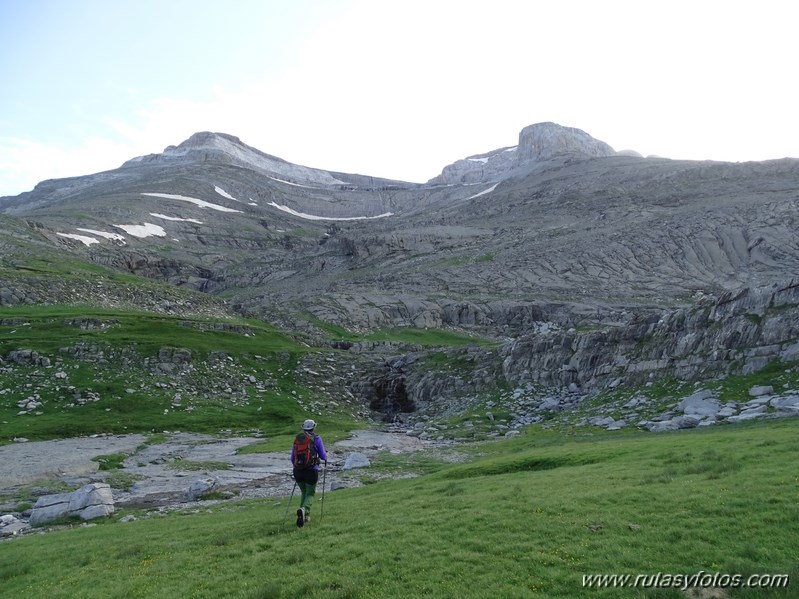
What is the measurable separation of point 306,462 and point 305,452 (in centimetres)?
35

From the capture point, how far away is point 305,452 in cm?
1898

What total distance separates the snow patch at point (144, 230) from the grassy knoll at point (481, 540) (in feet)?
589

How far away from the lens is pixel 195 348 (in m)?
66.9

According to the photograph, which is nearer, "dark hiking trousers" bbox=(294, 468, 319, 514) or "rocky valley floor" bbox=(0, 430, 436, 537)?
"dark hiking trousers" bbox=(294, 468, 319, 514)

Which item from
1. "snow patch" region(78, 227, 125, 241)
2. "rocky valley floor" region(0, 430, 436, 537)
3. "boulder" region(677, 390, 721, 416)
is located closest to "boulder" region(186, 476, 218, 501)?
"rocky valley floor" region(0, 430, 436, 537)

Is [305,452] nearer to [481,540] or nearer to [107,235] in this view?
[481,540]

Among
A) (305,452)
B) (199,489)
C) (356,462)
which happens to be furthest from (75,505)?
(356,462)

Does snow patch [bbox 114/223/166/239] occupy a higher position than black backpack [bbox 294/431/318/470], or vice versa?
snow patch [bbox 114/223/166/239]

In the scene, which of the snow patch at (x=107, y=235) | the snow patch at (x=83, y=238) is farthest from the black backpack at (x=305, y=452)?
the snow patch at (x=107, y=235)

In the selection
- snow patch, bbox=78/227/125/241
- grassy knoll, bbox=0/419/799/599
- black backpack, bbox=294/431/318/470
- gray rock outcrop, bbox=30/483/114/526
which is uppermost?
snow patch, bbox=78/227/125/241

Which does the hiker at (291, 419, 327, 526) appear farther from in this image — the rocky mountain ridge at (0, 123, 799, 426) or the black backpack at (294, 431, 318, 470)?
the rocky mountain ridge at (0, 123, 799, 426)

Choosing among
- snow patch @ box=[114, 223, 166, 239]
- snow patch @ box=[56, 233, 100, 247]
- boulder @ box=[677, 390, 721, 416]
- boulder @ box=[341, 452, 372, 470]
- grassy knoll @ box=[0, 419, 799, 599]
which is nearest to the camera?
grassy knoll @ box=[0, 419, 799, 599]

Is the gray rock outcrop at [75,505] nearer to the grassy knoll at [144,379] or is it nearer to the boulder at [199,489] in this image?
the boulder at [199,489]

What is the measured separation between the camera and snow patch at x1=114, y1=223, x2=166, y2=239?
182 m
